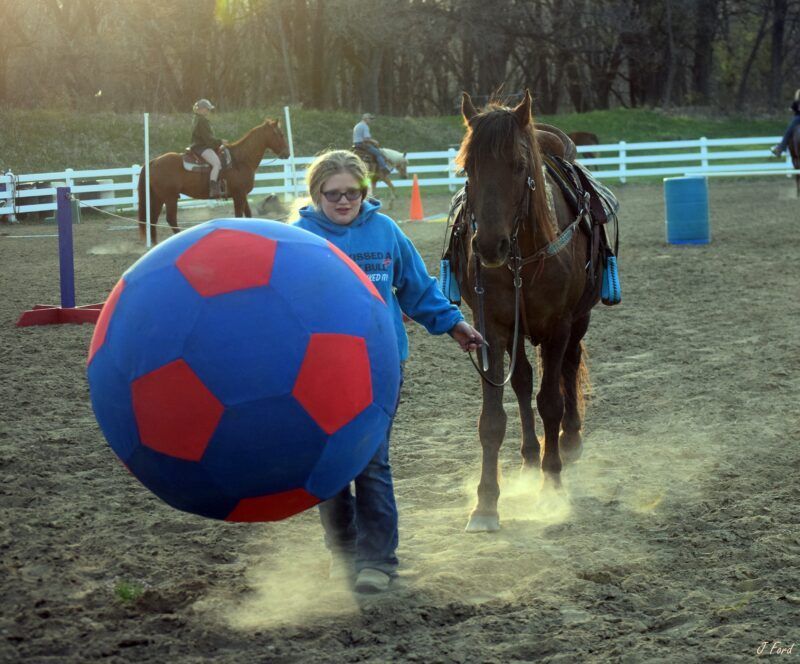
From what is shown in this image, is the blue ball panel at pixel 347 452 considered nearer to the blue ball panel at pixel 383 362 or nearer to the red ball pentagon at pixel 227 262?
the blue ball panel at pixel 383 362

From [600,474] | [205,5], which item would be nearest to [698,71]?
[205,5]

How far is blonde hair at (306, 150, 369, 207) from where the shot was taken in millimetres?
4238

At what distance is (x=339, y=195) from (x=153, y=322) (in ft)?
3.81

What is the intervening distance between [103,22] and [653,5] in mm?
24782

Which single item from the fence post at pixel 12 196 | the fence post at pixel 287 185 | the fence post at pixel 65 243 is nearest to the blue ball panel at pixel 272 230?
the fence post at pixel 65 243

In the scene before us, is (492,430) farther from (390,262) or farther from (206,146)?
(206,146)

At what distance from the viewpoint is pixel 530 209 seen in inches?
207

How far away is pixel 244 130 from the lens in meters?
37.1

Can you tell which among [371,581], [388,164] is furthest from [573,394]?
[388,164]

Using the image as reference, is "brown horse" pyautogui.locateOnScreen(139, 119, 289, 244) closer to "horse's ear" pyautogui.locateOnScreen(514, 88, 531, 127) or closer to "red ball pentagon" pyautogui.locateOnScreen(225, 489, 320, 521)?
"horse's ear" pyautogui.locateOnScreen(514, 88, 531, 127)

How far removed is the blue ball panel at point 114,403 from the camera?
3383 mm

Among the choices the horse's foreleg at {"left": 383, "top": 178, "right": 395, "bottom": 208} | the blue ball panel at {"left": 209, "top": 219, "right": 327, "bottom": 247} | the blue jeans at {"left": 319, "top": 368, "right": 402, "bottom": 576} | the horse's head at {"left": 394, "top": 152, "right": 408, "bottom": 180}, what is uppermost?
the horse's head at {"left": 394, "top": 152, "right": 408, "bottom": 180}

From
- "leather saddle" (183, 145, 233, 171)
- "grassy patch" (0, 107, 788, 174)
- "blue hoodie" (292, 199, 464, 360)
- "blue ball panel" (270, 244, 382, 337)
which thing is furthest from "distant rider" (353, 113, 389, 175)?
"blue ball panel" (270, 244, 382, 337)

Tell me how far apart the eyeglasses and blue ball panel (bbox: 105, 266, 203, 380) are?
99 cm
